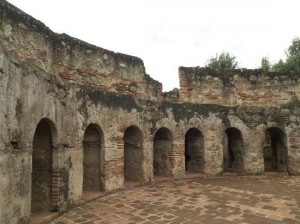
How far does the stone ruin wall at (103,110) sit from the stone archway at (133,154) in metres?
0.08

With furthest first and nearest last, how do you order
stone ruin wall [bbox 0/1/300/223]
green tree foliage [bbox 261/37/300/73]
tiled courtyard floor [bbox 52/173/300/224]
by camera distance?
green tree foliage [bbox 261/37/300/73] < tiled courtyard floor [bbox 52/173/300/224] < stone ruin wall [bbox 0/1/300/223]

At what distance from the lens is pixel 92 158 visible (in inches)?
335

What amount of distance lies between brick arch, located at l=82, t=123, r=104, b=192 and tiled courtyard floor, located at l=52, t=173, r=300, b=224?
76 centimetres

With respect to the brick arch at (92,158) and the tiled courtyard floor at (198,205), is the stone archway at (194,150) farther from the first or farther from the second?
the brick arch at (92,158)

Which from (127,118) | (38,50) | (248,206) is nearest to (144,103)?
(127,118)

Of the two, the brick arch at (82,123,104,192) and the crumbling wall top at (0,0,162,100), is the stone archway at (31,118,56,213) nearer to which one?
the crumbling wall top at (0,0,162,100)

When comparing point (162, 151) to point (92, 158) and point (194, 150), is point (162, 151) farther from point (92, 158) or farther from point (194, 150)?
point (92, 158)

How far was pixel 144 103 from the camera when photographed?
10.1 metres

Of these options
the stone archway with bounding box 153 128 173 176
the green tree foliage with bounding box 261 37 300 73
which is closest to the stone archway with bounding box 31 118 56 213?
the stone archway with bounding box 153 128 173 176

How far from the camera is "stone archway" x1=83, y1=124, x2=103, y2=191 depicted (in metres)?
8.41

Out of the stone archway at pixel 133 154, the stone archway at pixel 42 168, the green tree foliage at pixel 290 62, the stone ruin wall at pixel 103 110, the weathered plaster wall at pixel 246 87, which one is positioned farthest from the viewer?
the green tree foliage at pixel 290 62

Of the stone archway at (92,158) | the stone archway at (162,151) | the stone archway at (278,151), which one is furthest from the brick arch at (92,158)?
the stone archway at (278,151)

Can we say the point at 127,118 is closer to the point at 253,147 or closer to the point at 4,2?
the point at 4,2

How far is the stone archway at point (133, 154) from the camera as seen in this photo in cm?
984
